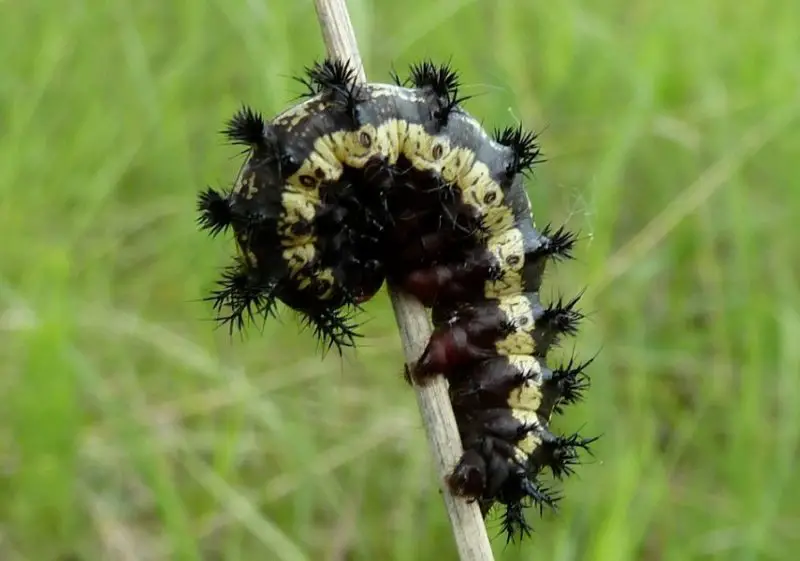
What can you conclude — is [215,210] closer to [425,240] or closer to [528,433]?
[425,240]

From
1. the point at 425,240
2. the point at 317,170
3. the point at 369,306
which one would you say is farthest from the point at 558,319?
the point at 369,306

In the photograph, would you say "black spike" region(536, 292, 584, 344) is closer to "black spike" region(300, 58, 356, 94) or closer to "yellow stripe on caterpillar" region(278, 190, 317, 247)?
"yellow stripe on caterpillar" region(278, 190, 317, 247)

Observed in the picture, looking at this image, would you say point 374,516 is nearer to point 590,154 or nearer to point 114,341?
point 114,341

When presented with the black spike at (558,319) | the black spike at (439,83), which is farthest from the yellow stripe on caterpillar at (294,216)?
the black spike at (558,319)

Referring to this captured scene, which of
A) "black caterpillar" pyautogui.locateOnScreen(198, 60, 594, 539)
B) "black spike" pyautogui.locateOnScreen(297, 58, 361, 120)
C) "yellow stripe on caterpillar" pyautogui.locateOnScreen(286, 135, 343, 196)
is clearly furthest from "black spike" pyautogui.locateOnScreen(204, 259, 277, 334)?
"black spike" pyautogui.locateOnScreen(297, 58, 361, 120)

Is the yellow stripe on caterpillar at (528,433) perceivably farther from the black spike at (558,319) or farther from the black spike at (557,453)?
the black spike at (558,319)
